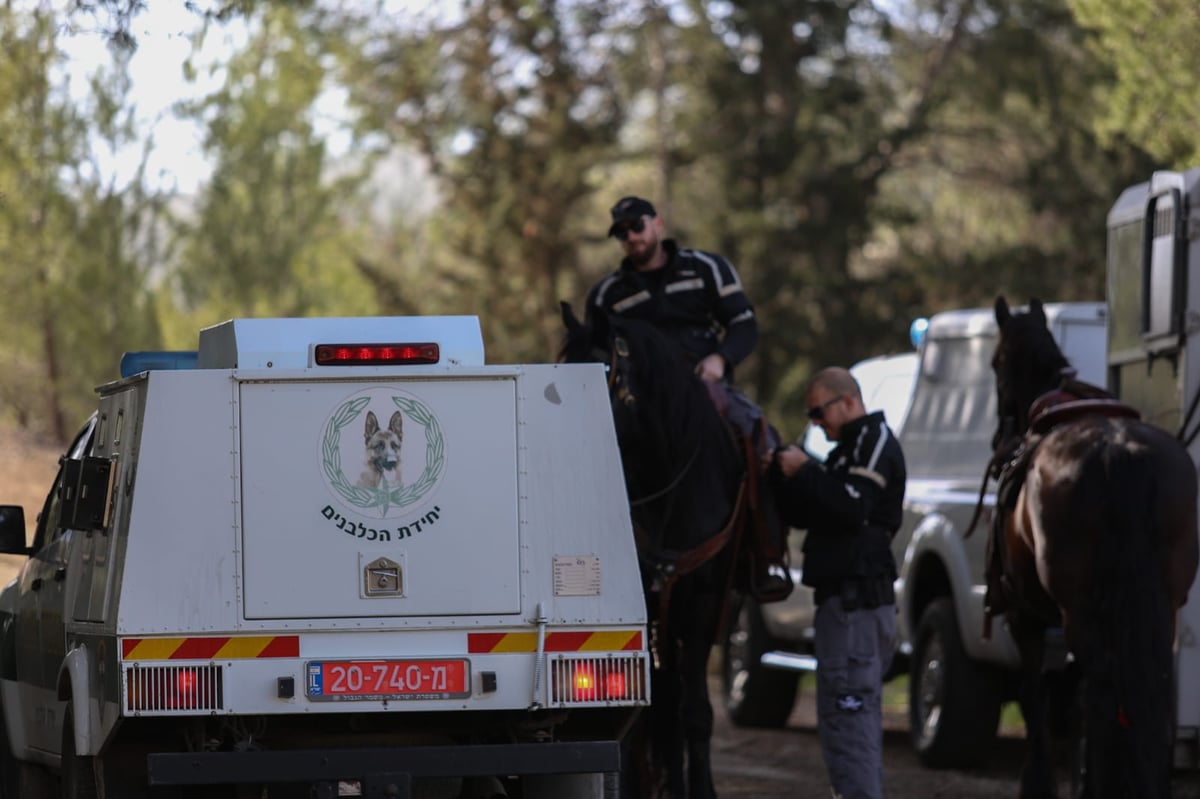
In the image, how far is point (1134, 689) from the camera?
8164 mm

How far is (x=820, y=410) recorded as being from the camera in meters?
8.82

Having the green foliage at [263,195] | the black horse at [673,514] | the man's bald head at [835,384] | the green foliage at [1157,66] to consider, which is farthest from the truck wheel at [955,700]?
the green foliage at [263,195]

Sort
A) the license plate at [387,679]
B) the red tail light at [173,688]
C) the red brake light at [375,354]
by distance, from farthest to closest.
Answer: the red brake light at [375,354] < the license plate at [387,679] < the red tail light at [173,688]

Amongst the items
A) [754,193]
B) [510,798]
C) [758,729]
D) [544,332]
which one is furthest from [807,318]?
[510,798]

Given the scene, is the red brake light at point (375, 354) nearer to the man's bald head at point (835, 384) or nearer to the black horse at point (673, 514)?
the black horse at point (673, 514)

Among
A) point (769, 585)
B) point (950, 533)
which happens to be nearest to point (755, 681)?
point (950, 533)

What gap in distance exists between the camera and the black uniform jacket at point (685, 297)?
9844 millimetres

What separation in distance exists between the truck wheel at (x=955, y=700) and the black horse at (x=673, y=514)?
3074 mm

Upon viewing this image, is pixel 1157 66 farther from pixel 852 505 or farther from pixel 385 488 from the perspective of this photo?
pixel 385 488

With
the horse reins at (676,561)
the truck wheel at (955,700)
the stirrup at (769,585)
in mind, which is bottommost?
the truck wheel at (955,700)

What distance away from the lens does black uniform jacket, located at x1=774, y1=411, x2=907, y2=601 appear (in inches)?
332

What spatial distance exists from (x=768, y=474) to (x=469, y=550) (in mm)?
2703

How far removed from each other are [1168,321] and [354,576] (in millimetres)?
4308

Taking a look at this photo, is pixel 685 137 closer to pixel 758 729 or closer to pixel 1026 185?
pixel 1026 185
